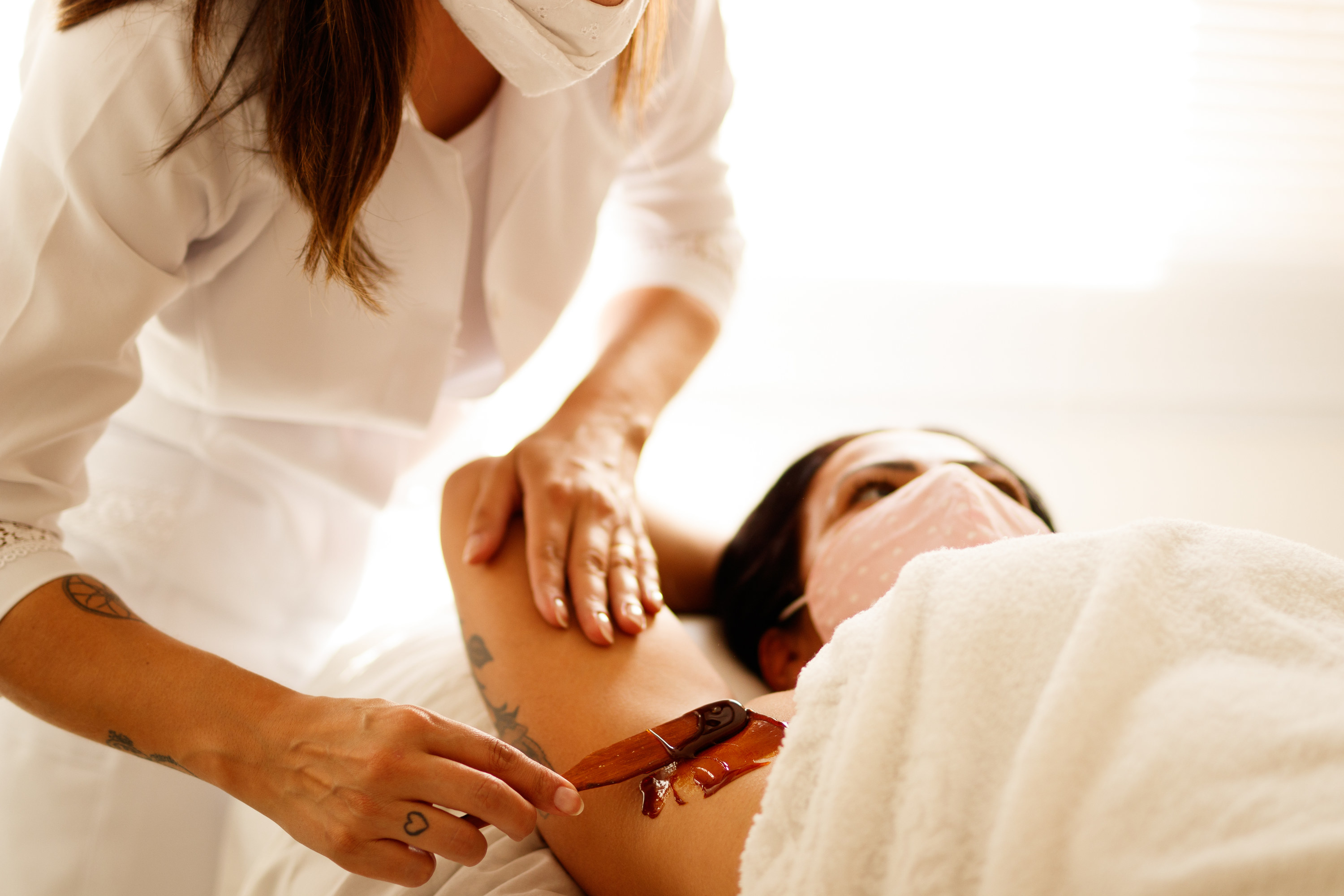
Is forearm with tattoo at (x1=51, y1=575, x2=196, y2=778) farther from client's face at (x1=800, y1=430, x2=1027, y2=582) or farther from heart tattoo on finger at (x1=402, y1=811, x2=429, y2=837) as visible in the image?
client's face at (x1=800, y1=430, x2=1027, y2=582)

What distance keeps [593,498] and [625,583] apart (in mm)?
102

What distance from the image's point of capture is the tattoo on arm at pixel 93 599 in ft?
2.13

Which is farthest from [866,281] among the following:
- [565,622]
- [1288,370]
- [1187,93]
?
[565,622]

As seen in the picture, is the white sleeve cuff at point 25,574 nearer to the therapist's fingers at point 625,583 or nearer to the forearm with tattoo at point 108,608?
the forearm with tattoo at point 108,608

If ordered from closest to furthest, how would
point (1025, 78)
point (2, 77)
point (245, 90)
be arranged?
point (245, 90) → point (2, 77) → point (1025, 78)

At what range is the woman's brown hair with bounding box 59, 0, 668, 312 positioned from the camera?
632 mm

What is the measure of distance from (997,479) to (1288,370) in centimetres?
139

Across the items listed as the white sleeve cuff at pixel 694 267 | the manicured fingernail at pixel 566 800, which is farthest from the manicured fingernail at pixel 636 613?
the white sleeve cuff at pixel 694 267

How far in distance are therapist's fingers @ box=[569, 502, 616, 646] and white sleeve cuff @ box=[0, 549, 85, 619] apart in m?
0.38

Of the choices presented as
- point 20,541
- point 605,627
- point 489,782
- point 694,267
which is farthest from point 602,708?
point 694,267

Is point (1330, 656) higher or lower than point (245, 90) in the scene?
lower

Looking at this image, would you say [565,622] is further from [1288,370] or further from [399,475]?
[1288,370]

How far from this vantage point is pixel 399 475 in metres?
1.14

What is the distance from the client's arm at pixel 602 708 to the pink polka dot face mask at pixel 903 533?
17 cm
